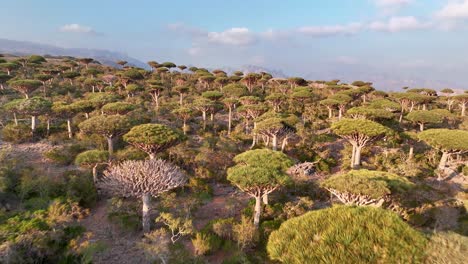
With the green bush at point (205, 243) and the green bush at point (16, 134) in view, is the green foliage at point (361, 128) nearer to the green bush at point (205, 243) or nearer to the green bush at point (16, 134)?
the green bush at point (205, 243)

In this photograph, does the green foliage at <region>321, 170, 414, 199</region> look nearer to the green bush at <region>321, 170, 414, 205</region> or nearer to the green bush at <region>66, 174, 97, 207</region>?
the green bush at <region>321, 170, 414, 205</region>

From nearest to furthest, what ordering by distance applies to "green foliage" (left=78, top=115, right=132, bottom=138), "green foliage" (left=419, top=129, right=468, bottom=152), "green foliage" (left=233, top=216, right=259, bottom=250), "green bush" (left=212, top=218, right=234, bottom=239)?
1. "green foliage" (left=233, top=216, right=259, bottom=250)
2. "green bush" (left=212, top=218, right=234, bottom=239)
3. "green foliage" (left=419, top=129, right=468, bottom=152)
4. "green foliage" (left=78, top=115, right=132, bottom=138)

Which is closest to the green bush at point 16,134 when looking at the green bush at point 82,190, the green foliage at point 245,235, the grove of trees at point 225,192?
the grove of trees at point 225,192

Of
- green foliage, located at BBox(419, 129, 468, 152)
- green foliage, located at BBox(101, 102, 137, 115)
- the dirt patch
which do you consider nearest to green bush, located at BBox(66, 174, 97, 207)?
the dirt patch

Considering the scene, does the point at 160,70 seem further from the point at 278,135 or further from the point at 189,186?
the point at 189,186

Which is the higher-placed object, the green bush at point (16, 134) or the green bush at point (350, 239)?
the green bush at point (350, 239)

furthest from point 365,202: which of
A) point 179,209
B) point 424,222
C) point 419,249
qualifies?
point 179,209
